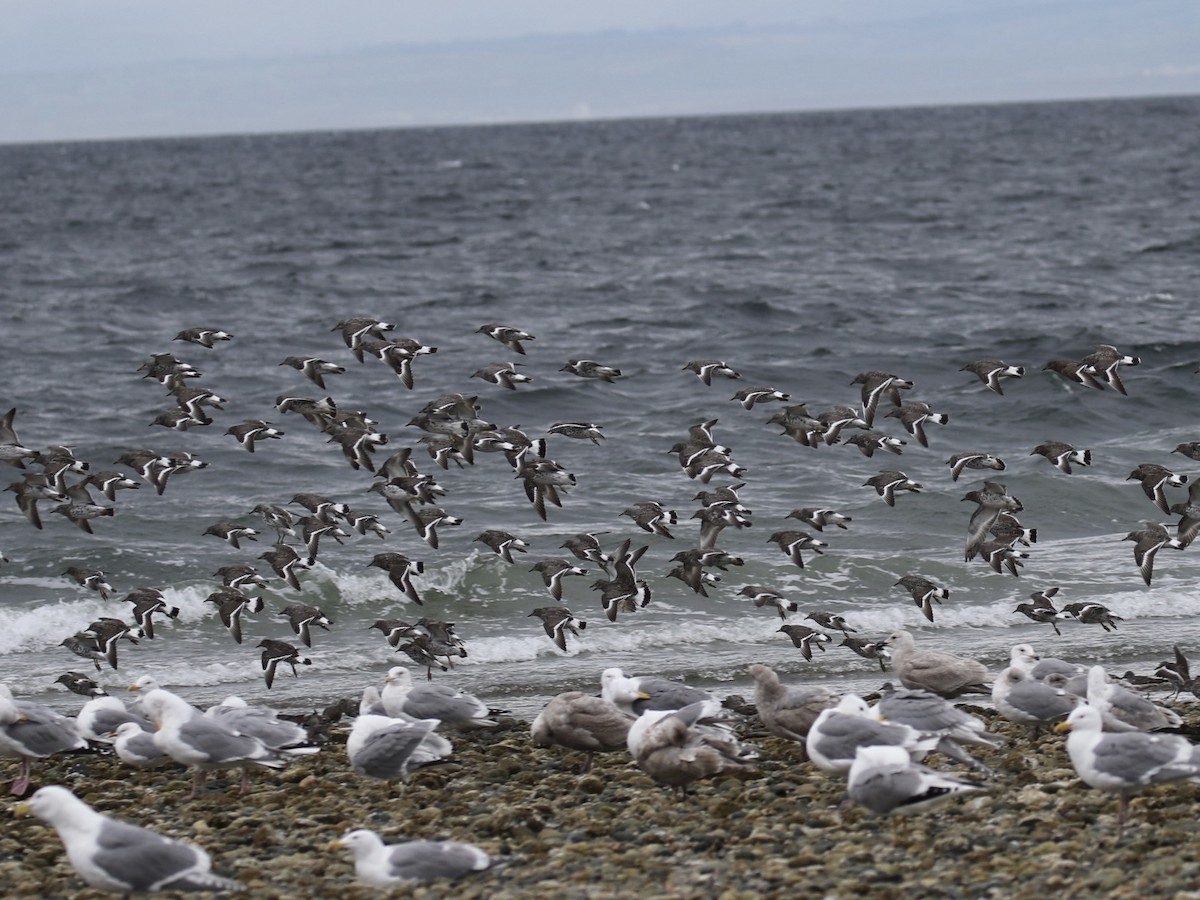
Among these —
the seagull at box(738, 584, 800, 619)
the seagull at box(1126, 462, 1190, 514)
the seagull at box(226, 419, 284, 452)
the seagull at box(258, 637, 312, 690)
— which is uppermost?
the seagull at box(226, 419, 284, 452)

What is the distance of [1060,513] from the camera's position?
20.3 metres

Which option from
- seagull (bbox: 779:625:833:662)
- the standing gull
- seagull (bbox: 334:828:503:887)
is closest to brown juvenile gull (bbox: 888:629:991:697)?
the standing gull

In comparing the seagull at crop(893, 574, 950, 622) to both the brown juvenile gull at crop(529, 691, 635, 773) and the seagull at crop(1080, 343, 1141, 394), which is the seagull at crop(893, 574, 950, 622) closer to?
the seagull at crop(1080, 343, 1141, 394)

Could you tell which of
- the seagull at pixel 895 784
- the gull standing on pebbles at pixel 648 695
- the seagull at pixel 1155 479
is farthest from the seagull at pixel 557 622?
the seagull at pixel 1155 479

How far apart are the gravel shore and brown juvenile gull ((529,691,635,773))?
0.20 metres

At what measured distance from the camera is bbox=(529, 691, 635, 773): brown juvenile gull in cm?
1095

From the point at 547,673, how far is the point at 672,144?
398 feet

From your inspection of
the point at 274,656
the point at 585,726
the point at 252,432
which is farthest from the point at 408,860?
the point at 252,432

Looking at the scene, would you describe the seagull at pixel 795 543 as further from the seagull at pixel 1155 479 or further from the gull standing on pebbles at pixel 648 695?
the gull standing on pebbles at pixel 648 695

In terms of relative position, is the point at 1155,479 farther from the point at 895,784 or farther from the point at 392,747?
the point at 392,747

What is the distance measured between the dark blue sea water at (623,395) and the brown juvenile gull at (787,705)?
2.57 metres

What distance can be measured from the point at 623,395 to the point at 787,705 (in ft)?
56.5

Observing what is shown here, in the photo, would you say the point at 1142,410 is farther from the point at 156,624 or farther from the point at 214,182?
the point at 214,182

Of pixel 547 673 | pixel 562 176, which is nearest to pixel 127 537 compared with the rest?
pixel 547 673
